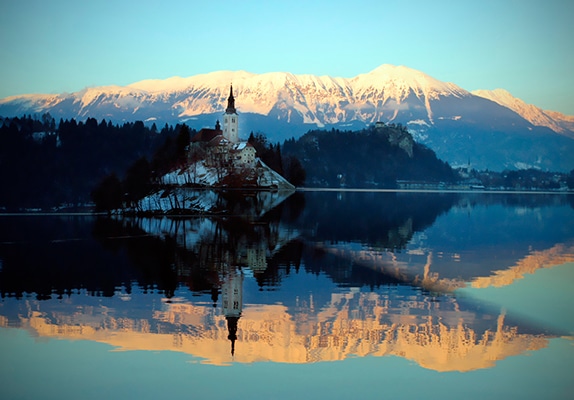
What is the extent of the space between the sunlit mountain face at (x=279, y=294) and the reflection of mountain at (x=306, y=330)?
5 centimetres

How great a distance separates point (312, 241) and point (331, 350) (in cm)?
3350

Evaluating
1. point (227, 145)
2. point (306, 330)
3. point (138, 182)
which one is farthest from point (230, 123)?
point (306, 330)

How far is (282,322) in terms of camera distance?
25.7 meters

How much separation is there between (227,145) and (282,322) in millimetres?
148895

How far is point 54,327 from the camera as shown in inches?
981

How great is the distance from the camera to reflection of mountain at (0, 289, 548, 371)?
2164cm

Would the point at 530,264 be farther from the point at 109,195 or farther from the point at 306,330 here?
the point at 109,195

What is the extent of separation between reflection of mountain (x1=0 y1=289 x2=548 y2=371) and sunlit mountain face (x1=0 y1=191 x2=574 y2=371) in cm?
5

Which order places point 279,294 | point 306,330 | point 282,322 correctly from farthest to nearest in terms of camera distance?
point 279,294
point 282,322
point 306,330

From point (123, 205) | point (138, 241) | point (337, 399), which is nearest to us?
point (337, 399)

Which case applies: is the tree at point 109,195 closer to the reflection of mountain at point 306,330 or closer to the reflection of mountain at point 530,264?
the reflection of mountain at point 530,264

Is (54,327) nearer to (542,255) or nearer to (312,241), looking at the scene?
(312,241)

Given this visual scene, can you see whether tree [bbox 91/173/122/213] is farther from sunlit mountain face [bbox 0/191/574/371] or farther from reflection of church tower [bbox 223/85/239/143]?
reflection of church tower [bbox 223/85/239/143]

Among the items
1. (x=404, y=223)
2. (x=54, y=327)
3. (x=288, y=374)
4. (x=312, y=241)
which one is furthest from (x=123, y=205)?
(x=288, y=374)
